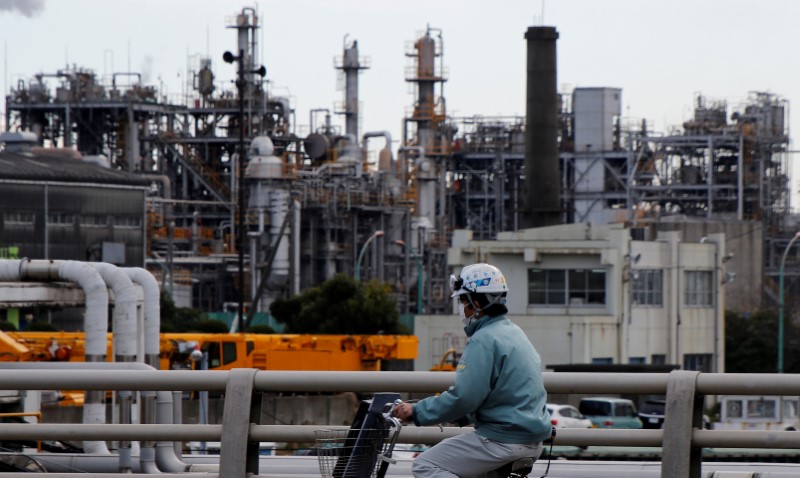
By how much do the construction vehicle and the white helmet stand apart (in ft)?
103

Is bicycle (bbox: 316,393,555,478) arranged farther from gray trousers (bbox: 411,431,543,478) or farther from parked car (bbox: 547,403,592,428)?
parked car (bbox: 547,403,592,428)

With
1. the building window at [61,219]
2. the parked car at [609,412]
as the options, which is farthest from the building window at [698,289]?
the building window at [61,219]

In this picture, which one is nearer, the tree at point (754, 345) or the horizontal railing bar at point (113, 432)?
the horizontal railing bar at point (113, 432)

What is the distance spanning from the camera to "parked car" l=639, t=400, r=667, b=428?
36.1m

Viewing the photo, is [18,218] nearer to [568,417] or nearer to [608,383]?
[568,417]

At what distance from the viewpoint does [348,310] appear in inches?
2315

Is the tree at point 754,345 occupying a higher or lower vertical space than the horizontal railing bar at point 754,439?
lower

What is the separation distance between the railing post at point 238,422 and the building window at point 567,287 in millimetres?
49687

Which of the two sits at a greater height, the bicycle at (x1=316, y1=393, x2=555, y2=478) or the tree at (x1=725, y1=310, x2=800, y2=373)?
the bicycle at (x1=316, y1=393, x2=555, y2=478)

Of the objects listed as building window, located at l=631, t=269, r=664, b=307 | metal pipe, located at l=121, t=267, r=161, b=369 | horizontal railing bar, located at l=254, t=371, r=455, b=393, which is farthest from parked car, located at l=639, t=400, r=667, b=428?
horizontal railing bar, located at l=254, t=371, r=455, b=393

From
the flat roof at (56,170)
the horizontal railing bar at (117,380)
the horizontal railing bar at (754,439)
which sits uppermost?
the flat roof at (56,170)

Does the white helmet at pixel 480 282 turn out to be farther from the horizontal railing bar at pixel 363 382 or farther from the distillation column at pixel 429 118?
the distillation column at pixel 429 118

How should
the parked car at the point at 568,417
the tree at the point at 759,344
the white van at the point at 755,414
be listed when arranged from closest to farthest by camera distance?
the white van at the point at 755,414, the parked car at the point at 568,417, the tree at the point at 759,344

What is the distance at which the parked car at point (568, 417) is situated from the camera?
3531 cm
